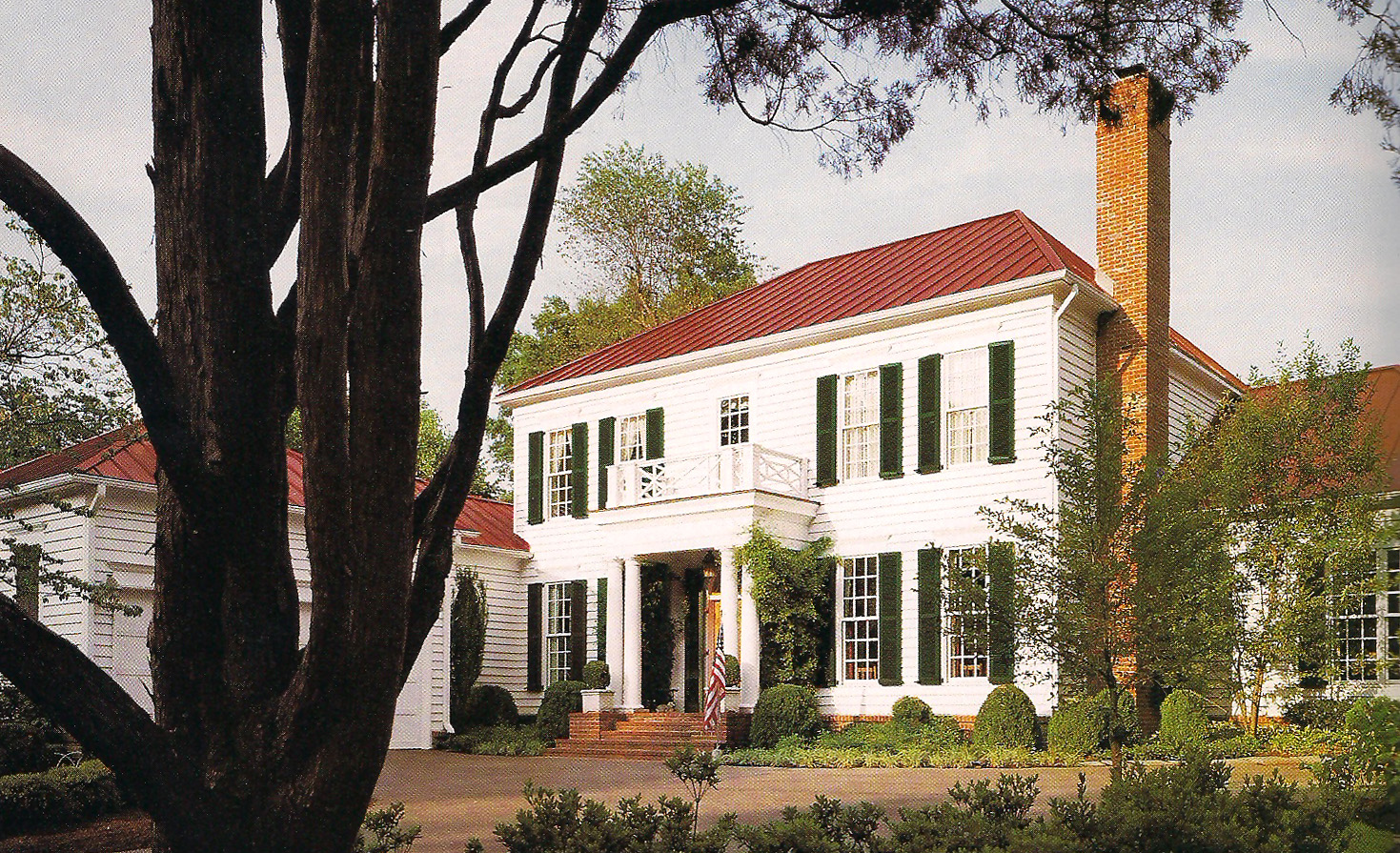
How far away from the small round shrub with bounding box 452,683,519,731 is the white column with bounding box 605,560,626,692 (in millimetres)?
2257

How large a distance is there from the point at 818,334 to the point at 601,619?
21.2 ft

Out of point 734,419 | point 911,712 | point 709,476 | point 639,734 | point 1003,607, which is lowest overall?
point 639,734

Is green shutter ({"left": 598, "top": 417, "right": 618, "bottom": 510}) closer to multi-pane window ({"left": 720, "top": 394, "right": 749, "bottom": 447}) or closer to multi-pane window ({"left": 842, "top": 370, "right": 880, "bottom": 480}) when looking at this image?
multi-pane window ({"left": 720, "top": 394, "right": 749, "bottom": 447})

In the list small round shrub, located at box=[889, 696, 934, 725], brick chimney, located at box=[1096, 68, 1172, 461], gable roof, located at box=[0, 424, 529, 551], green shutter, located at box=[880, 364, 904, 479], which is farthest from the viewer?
green shutter, located at box=[880, 364, 904, 479]

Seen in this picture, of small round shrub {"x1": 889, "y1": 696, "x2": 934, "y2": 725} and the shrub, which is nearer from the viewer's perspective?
the shrub

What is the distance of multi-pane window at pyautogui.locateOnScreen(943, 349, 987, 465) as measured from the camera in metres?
19.2

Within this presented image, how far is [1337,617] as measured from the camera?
16.1m

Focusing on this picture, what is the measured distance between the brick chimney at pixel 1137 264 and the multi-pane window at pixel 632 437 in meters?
8.20

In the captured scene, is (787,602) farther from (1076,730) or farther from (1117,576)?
(1117,576)

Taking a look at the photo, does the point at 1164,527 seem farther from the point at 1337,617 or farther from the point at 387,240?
the point at 387,240

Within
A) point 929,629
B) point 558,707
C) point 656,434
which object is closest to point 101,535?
point 558,707

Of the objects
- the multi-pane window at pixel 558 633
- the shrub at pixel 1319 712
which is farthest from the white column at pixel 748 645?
the shrub at pixel 1319 712

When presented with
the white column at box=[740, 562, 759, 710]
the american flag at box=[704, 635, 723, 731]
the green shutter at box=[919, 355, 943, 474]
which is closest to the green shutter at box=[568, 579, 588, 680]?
the white column at box=[740, 562, 759, 710]

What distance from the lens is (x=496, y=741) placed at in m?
21.2
